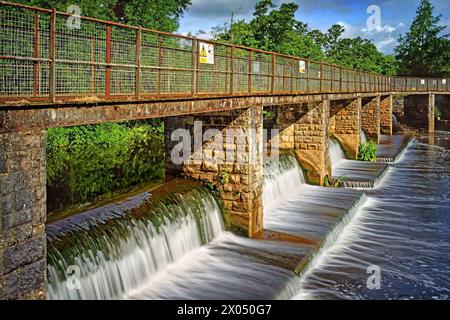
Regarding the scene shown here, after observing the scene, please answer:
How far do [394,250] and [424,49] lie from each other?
62.5 m

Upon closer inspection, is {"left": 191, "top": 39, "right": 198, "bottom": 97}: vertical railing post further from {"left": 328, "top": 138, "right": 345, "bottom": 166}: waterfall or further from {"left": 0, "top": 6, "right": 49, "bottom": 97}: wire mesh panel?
{"left": 328, "top": 138, "right": 345, "bottom": 166}: waterfall

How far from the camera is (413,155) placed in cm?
3350

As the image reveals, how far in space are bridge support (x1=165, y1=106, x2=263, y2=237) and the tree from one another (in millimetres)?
58792

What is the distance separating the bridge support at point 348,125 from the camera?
2908 cm

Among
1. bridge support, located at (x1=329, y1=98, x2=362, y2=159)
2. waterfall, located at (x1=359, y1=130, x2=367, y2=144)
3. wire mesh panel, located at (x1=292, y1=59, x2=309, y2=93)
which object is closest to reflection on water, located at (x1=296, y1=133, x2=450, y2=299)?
wire mesh panel, located at (x1=292, y1=59, x2=309, y2=93)

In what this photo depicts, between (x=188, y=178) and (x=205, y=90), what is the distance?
3.08 m

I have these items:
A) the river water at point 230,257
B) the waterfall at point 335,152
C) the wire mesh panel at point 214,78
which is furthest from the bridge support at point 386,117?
the wire mesh panel at point 214,78

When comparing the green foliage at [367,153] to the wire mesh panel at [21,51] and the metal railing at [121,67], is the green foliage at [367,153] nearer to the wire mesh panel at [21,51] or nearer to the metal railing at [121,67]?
the metal railing at [121,67]

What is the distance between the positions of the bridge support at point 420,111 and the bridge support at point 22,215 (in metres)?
48.4

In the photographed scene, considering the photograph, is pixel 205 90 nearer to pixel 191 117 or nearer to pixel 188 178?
pixel 191 117

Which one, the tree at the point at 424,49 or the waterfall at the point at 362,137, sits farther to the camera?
the tree at the point at 424,49

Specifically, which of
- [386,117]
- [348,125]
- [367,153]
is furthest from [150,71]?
[386,117]

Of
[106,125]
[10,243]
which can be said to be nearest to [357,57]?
[106,125]
